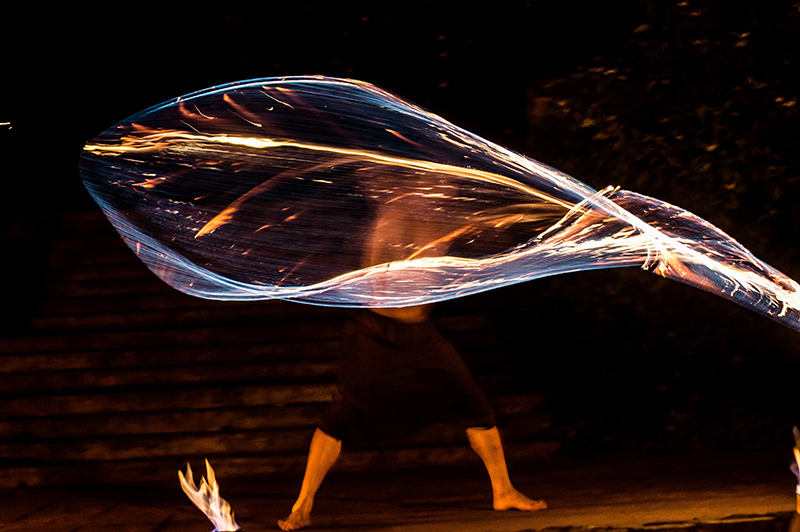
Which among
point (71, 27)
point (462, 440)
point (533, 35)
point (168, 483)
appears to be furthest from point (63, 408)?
point (71, 27)

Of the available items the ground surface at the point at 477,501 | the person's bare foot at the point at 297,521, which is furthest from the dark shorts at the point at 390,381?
the ground surface at the point at 477,501

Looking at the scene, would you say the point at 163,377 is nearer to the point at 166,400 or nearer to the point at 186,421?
the point at 166,400

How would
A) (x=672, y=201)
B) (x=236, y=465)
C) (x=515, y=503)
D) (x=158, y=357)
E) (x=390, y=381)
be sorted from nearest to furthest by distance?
(x=390, y=381) → (x=515, y=503) → (x=672, y=201) → (x=236, y=465) → (x=158, y=357)

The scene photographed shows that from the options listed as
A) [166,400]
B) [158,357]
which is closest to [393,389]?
[166,400]

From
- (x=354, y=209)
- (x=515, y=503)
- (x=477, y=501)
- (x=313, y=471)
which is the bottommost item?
(x=477, y=501)

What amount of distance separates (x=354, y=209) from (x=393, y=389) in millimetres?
2398

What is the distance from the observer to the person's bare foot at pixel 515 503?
468 cm

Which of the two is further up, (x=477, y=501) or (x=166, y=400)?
(x=477, y=501)

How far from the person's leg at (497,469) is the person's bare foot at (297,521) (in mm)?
1109

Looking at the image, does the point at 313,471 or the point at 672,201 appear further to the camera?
the point at 672,201

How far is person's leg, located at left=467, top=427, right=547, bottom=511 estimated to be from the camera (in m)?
4.64

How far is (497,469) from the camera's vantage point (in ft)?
15.3

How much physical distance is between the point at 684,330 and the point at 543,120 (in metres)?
2.11

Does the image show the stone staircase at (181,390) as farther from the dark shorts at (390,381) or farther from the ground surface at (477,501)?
the dark shorts at (390,381)
